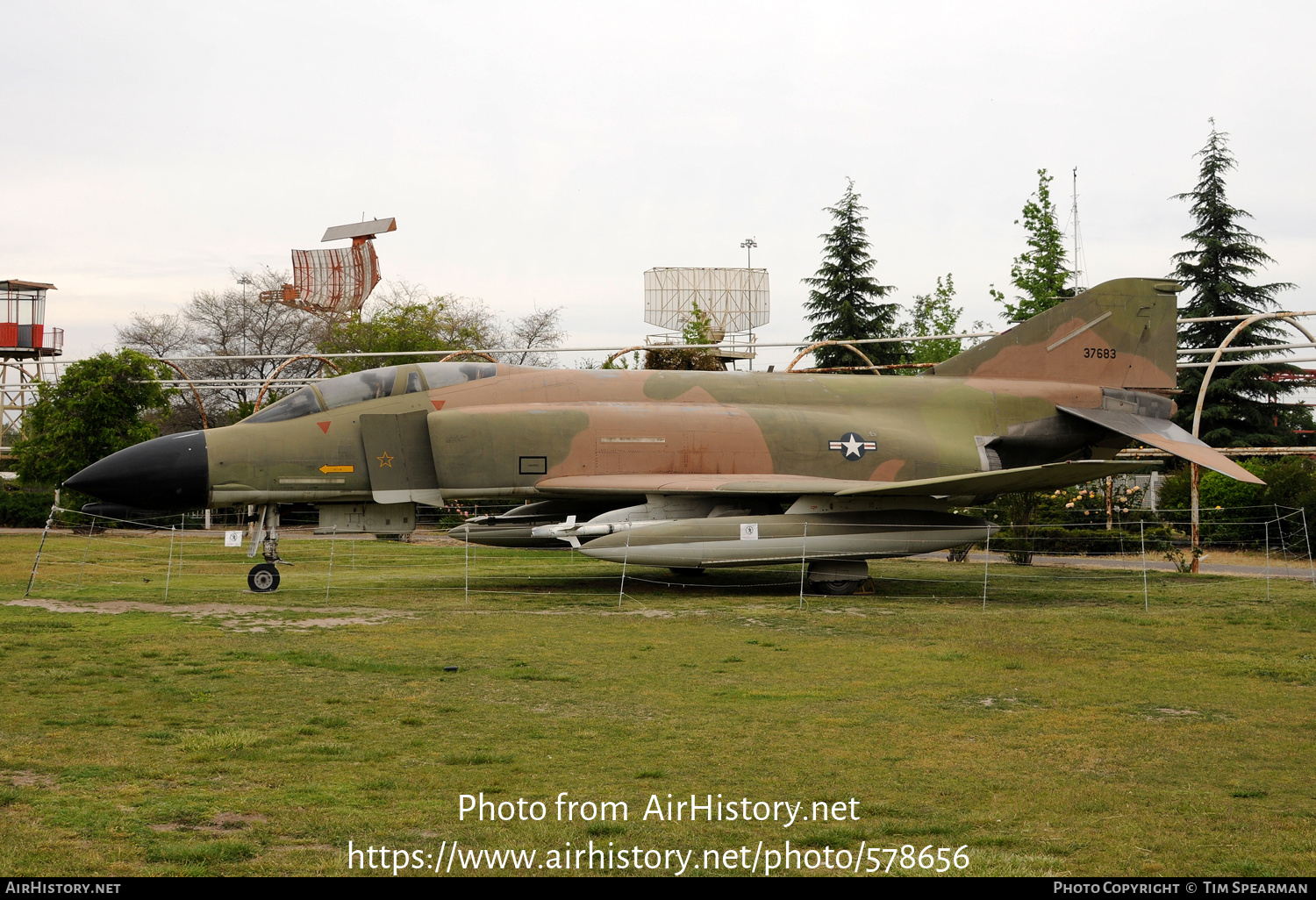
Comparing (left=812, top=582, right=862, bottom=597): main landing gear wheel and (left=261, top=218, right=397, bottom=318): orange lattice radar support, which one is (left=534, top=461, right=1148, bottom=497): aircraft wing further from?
(left=261, top=218, right=397, bottom=318): orange lattice radar support

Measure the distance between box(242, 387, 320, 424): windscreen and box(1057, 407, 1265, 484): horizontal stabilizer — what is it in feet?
39.6

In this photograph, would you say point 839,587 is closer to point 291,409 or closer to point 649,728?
point 291,409

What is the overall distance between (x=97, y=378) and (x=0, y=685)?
87.7ft

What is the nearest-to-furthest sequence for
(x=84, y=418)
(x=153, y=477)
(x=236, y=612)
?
1. (x=236, y=612)
2. (x=153, y=477)
3. (x=84, y=418)

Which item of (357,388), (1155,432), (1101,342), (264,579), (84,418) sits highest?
(1101,342)

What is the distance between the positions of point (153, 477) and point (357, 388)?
302cm

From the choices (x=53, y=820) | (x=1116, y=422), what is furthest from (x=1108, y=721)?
(x=1116, y=422)

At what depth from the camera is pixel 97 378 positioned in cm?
3136

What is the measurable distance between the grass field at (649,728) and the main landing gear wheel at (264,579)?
2.19 feet

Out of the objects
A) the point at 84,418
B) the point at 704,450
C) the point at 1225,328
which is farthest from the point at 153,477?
the point at 1225,328

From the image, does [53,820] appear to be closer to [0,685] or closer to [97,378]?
[0,685]

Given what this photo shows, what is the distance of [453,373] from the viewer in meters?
16.1

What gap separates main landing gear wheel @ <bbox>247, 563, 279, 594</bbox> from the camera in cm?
1463

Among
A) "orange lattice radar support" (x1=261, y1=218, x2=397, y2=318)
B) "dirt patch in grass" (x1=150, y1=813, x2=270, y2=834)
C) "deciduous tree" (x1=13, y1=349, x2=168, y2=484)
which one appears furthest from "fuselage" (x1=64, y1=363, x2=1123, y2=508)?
"orange lattice radar support" (x1=261, y1=218, x2=397, y2=318)
